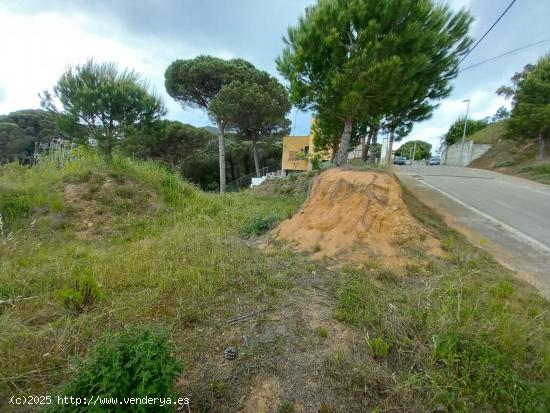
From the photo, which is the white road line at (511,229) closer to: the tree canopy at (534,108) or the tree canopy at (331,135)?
the tree canopy at (331,135)

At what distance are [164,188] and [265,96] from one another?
10179 millimetres

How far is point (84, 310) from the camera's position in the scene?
96.4 inches

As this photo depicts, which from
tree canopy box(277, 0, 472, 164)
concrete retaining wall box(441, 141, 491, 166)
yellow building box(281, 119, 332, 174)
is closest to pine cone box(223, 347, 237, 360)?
tree canopy box(277, 0, 472, 164)

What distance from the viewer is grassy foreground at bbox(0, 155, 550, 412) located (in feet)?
5.59

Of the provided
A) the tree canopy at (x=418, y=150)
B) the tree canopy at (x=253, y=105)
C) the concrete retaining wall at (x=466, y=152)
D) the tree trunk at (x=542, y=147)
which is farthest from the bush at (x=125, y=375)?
the tree canopy at (x=418, y=150)

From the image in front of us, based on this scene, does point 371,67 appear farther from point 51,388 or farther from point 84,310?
point 51,388

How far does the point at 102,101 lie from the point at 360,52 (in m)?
7.72

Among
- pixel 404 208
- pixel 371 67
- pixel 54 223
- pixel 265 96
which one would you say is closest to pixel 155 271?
pixel 54 223

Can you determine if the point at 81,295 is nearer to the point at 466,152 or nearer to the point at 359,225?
the point at 359,225

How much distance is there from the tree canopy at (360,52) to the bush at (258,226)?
3648 mm

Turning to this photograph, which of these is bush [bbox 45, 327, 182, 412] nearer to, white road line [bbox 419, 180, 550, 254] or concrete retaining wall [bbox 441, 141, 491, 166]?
white road line [bbox 419, 180, 550, 254]

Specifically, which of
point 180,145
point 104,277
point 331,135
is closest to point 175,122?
point 180,145

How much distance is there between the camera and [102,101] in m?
8.23

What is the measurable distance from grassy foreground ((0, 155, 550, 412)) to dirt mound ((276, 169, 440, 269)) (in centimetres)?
32
